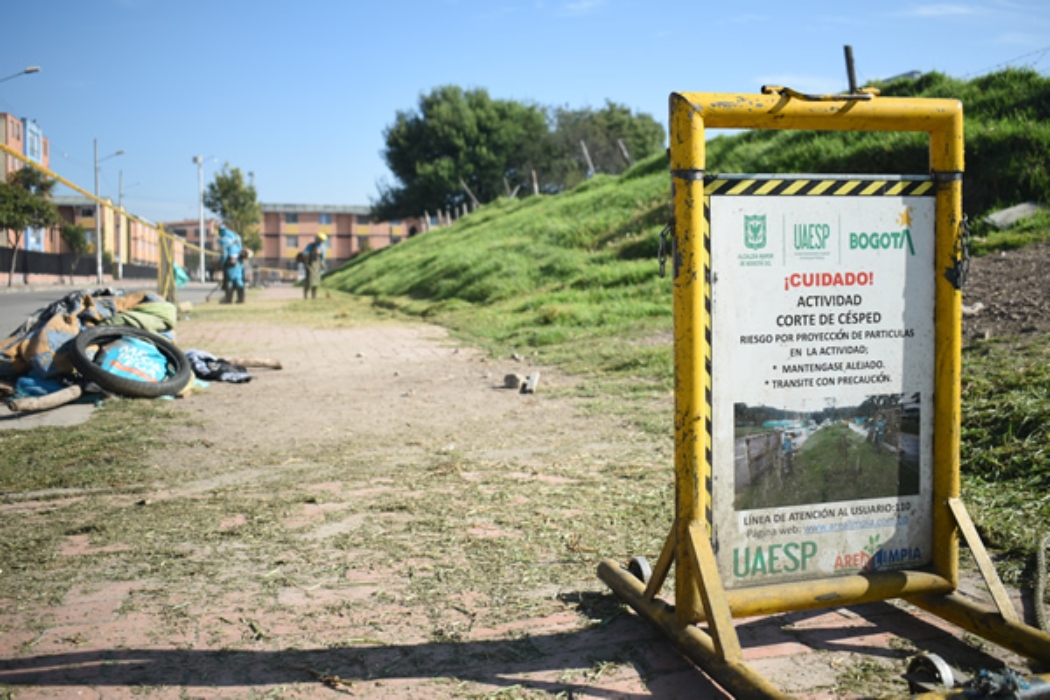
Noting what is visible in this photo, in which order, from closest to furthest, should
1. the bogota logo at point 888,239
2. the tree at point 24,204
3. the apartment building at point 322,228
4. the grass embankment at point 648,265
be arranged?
the bogota logo at point 888,239, the grass embankment at point 648,265, the tree at point 24,204, the apartment building at point 322,228

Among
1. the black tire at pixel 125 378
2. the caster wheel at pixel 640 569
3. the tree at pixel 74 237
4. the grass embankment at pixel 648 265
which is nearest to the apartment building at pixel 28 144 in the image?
the tree at pixel 74 237

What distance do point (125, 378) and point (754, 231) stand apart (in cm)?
645

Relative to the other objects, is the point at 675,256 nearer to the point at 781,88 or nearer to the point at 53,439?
the point at 781,88

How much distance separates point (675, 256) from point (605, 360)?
7.25 metres

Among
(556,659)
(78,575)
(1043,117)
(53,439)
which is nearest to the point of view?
(556,659)

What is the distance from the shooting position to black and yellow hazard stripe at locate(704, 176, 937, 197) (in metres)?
2.85

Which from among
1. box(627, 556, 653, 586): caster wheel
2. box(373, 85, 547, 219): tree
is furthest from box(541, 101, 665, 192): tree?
box(627, 556, 653, 586): caster wheel

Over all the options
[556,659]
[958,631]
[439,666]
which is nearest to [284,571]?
[439,666]

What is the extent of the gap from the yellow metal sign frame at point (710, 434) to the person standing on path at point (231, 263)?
2163 centimetres

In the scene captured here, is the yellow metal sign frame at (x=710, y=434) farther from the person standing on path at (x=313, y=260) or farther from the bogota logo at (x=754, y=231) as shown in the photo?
the person standing on path at (x=313, y=260)

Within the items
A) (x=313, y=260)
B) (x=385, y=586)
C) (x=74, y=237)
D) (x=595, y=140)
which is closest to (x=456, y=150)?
(x=595, y=140)

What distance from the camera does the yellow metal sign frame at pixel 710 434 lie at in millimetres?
2723

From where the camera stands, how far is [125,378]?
7.69 m

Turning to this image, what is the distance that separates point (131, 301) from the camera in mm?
9625
